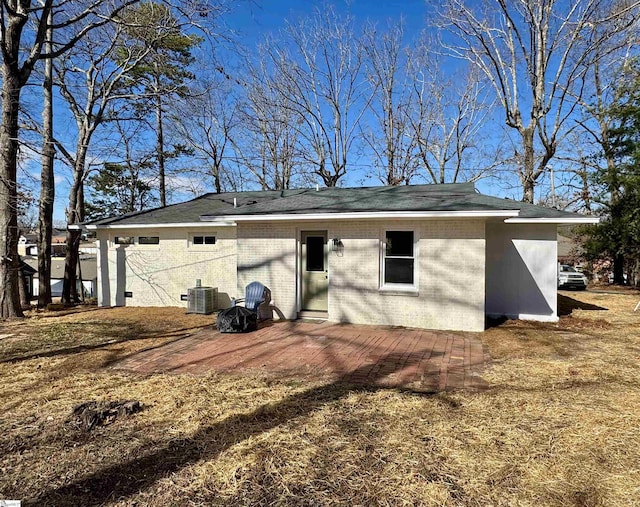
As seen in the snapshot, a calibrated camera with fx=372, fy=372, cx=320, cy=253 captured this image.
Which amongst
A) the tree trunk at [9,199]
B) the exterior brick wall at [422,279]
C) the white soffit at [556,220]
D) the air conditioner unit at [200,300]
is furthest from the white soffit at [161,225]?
the white soffit at [556,220]

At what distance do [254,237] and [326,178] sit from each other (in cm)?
1400

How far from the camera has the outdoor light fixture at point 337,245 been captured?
27.6 feet

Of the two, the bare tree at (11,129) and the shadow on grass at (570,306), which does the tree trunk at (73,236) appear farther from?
the shadow on grass at (570,306)

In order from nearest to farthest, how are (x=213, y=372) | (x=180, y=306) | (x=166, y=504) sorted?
1. (x=166, y=504)
2. (x=213, y=372)
3. (x=180, y=306)

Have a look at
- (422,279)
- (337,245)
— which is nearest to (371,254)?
(337,245)

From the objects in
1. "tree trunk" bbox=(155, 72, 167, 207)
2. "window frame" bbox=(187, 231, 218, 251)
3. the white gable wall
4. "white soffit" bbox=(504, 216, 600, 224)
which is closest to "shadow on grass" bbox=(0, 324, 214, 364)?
"window frame" bbox=(187, 231, 218, 251)

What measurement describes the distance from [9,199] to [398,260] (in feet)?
30.8

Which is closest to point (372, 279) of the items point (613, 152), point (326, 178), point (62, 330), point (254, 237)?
point (254, 237)

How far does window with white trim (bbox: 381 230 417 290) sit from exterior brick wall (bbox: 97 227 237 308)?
4396 mm

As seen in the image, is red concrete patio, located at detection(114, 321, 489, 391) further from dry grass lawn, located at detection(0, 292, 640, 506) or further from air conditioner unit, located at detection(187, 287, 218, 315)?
air conditioner unit, located at detection(187, 287, 218, 315)

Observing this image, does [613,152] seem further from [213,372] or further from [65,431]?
[65,431]

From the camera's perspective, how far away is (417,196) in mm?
9086

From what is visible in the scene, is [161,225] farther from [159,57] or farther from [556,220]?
[556,220]

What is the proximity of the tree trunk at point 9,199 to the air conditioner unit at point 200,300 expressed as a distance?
4.03 metres
